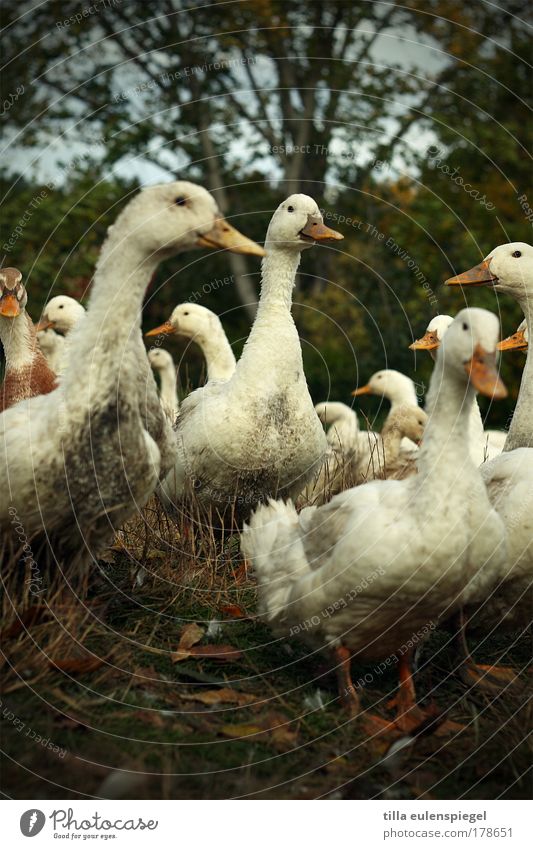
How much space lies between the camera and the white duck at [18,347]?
606cm

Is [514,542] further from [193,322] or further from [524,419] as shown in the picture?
[193,322]

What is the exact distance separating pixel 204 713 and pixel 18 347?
3339mm

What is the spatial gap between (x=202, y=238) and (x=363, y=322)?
11457 mm

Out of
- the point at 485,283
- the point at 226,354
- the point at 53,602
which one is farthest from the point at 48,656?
the point at 226,354

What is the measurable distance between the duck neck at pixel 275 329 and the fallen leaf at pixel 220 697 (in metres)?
1.91

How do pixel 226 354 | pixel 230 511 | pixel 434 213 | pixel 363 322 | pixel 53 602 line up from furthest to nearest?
pixel 363 322 → pixel 434 213 → pixel 226 354 → pixel 230 511 → pixel 53 602

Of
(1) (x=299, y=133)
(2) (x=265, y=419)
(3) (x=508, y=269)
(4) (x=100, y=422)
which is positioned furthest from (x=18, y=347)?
(1) (x=299, y=133)

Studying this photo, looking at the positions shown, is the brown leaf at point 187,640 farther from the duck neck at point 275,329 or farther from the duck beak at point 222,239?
the duck beak at point 222,239

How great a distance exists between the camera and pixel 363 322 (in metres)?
15.3

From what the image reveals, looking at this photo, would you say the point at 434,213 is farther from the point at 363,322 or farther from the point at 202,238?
the point at 202,238

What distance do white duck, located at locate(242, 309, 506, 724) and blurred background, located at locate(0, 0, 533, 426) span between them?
9.51m

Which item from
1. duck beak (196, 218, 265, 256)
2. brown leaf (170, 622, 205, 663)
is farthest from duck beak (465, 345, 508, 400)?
brown leaf (170, 622, 205, 663)

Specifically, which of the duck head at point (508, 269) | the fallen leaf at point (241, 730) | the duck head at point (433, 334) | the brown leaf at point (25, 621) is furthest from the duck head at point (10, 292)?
the fallen leaf at point (241, 730)

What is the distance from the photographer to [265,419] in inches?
203
